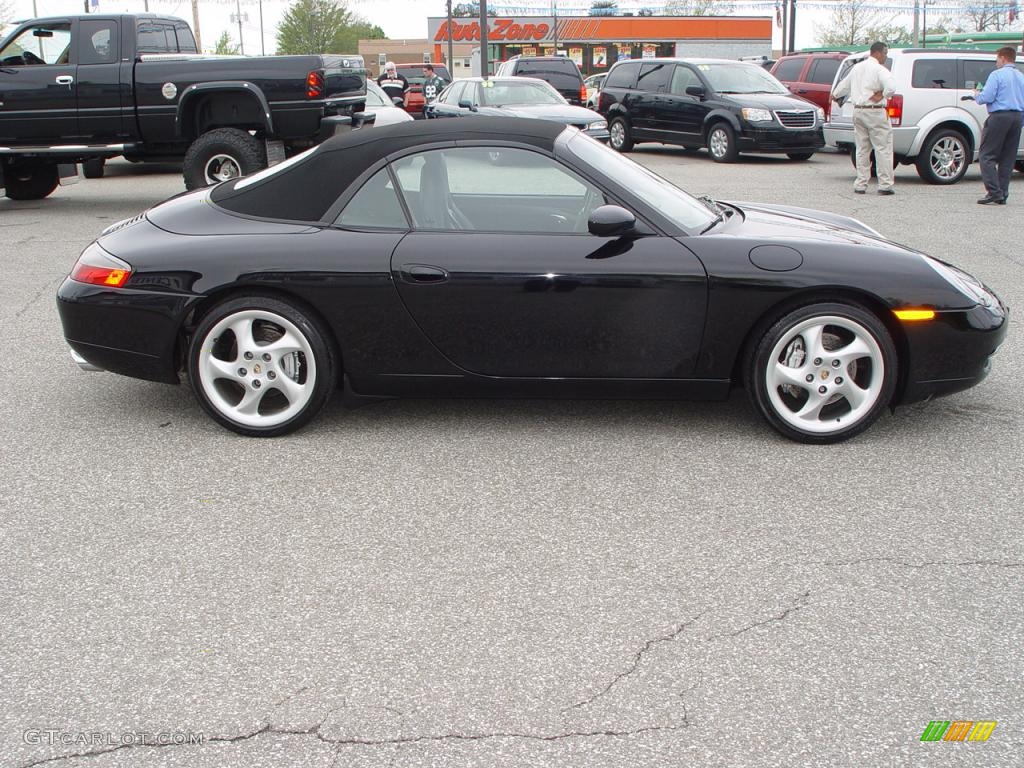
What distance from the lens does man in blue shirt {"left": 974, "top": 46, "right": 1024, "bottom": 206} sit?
1241 cm

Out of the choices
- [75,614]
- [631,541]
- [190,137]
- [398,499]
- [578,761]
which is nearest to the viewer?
[578,761]

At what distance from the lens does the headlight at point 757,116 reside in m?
18.1

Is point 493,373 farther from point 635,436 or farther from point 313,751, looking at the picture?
point 313,751

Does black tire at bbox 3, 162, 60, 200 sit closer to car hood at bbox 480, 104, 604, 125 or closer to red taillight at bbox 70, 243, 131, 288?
car hood at bbox 480, 104, 604, 125

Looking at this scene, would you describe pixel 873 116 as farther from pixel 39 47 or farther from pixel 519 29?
pixel 519 29

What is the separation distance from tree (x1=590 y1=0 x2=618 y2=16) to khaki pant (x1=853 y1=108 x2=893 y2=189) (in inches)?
2466

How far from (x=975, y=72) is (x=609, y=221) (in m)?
12.4

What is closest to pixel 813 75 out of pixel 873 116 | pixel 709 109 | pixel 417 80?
pixel 709 109

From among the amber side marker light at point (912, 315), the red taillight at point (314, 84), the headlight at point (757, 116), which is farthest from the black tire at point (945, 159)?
the amber side marker light at point (912, 315)

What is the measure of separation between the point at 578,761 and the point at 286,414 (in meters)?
2.66

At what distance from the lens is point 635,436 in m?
4.96

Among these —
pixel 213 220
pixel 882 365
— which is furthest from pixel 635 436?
A: pixel 213 220

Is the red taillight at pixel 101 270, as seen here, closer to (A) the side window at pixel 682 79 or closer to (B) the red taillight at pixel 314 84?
(B) the red taillight at pixel 314 84

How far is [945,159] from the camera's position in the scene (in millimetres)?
15031
